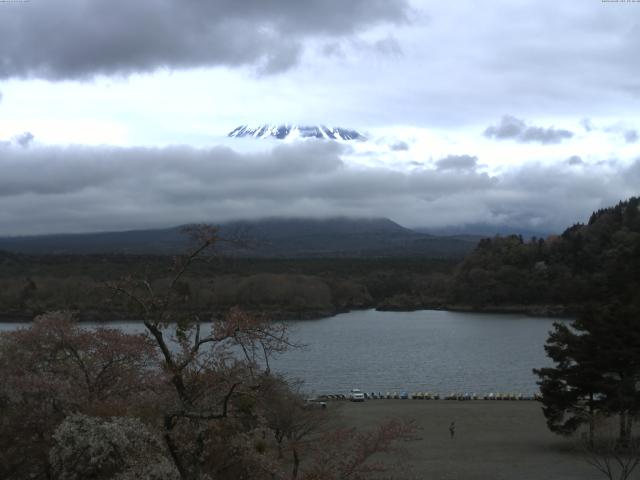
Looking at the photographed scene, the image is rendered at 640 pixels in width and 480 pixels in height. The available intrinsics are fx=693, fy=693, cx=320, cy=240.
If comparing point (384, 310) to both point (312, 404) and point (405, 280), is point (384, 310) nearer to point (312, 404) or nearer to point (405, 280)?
point (405, 280)

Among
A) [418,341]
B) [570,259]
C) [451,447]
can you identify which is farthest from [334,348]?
[570,259]

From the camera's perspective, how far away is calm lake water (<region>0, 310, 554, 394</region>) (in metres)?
40.2

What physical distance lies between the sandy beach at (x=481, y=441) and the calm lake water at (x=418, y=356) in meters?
4.81

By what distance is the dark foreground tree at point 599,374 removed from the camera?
65.6ft

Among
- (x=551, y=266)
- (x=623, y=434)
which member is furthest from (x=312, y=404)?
(x=551, y=266)

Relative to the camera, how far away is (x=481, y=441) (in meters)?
25.3

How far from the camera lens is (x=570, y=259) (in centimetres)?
10106

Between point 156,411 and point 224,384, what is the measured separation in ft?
3.59

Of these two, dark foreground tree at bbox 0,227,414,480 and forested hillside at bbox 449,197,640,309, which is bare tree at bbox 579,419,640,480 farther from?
forested hillside at bbox 449,197,640,309

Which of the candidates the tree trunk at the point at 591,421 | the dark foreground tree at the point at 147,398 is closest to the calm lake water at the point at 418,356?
the tree trunk at the point at 591,421

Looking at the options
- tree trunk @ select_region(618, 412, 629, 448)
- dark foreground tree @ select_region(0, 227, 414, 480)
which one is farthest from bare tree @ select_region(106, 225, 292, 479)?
tree trunk @ select_region(618, 412, 629, 448)

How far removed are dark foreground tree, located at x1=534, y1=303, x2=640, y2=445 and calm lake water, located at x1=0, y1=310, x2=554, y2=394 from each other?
9449 mm

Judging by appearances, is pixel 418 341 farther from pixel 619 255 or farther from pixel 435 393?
pixel 619 255

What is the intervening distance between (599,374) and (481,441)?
6.33 meters
